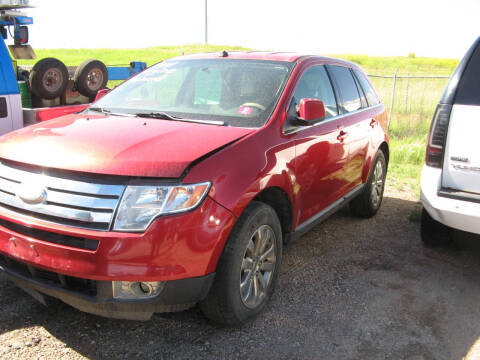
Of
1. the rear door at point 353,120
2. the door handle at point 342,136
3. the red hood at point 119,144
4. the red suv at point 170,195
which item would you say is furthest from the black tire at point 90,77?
the door handle at point 342,136

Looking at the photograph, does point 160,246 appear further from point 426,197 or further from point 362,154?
point 362,154

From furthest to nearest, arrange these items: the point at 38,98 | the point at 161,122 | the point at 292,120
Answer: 1. the point at 38,98
2. the point at 292,120
3. the point at 161,122

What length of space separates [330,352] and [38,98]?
5752mm

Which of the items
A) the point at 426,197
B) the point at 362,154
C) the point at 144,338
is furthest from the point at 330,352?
the point at 362,154

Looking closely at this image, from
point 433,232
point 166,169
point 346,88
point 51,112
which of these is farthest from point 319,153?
point 51,112

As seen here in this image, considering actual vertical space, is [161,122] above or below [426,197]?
above

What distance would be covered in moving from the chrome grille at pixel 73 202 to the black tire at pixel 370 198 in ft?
11.2

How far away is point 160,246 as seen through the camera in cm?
240

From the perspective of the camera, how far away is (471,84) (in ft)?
12.1

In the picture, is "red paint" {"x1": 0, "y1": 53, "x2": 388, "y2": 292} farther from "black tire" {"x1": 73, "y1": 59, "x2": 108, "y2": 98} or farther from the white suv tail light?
"black tire" {"x1": 73, "y1": 59, "x2": 108, "y2": 98}

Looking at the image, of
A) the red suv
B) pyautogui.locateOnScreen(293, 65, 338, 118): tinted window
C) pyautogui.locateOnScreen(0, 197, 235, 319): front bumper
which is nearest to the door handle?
pyautogui.locateOnScreen(293, 65, 338, 118): tinted window

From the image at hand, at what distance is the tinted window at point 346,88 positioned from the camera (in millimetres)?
4461

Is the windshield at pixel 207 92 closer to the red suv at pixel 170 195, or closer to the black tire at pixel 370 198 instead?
the red suv at pixel 170 195

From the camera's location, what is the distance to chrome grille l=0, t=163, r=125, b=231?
7.92 ft
